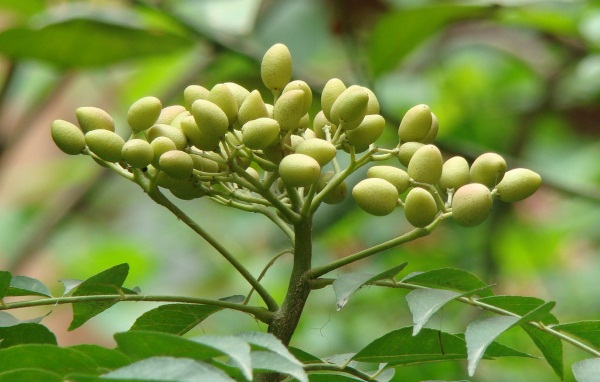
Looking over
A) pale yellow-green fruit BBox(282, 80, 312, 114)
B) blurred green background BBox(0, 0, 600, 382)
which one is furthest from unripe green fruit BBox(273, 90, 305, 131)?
blurred green background BBox(0, 0, 600, 382)

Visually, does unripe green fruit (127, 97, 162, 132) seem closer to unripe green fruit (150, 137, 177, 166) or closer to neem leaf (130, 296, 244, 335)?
unripe green fruit (150, 137, 177, 166)

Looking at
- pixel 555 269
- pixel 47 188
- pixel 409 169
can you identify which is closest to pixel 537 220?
pixel 555 269

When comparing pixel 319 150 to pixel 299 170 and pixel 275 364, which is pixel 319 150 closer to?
pixel 299 170

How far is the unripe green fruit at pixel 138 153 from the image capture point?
811mm

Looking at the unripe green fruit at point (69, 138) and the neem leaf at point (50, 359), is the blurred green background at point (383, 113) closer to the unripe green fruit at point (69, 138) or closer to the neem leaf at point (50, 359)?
the unripe green fruit at point (69, 138)

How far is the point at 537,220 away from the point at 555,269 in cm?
23

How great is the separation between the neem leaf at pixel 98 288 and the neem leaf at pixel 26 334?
38 mm

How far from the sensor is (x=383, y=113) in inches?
72.5

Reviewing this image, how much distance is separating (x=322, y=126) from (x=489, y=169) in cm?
15

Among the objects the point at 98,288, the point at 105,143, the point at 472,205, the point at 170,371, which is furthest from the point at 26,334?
the point at 472,205

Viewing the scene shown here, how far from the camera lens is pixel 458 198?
0.83m

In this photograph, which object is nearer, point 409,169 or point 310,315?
point 409,169

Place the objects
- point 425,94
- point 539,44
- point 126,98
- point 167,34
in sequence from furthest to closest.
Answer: point 126,98, point 539,44, point 425,94, point 167,34

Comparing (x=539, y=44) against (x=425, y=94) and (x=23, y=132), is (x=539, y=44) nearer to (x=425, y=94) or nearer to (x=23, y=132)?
(x=425, y=94)
